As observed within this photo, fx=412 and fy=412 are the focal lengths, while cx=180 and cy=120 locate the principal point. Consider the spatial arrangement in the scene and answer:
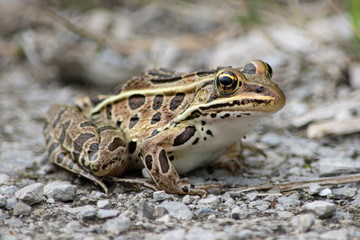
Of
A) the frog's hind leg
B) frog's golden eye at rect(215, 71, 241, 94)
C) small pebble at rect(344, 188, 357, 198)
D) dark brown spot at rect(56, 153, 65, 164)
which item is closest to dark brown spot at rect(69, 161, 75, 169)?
the frog's hind leg

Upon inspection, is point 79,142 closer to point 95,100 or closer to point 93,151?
point 93,151

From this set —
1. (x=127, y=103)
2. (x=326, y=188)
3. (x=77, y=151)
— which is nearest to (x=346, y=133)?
(x=326, y=188)

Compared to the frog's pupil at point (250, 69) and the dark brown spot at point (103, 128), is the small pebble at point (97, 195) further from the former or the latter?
the frog's pupil at point (250, 69)

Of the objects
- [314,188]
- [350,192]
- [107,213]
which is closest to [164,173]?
[107,213]

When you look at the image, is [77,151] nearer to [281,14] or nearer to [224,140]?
[224,140]

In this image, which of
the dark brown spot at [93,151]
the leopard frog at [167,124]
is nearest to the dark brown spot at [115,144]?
the leopard frog at [167,124]

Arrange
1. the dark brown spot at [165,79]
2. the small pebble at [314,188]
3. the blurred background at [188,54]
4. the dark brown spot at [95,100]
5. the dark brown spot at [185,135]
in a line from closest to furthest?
1. the small pebble at [314,188]
2. the dark brown spot at [185,135]
3. the dark brown spot at [165,79]
4. the dark brown spot at [95,100]
5. the blurred background at [188,54]

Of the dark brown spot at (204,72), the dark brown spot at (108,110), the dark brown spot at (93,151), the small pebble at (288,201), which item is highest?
the dark brown spot at (204,72)
